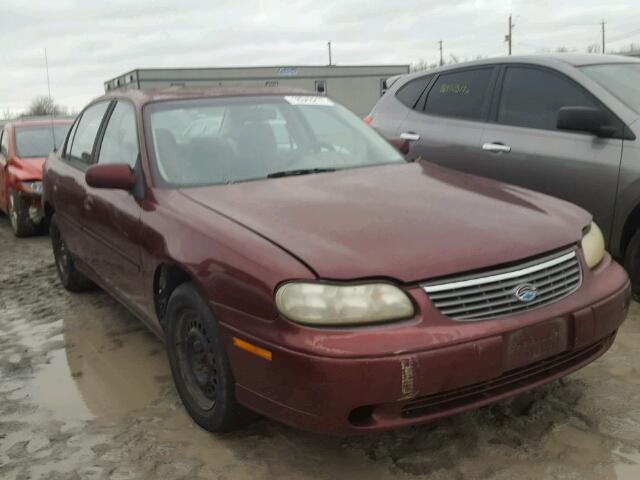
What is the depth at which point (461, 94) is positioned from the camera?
5.41 meters

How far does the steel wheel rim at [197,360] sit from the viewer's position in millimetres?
2793

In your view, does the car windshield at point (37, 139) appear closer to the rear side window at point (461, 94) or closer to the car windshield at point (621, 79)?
the rear side window at point (461, 94)

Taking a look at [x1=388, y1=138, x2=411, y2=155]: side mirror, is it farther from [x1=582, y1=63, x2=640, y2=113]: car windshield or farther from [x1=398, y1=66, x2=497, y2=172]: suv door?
[x1=582, y1=63, x2=640, y2=113]: car windshield

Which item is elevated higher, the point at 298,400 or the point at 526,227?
the point at 526,227

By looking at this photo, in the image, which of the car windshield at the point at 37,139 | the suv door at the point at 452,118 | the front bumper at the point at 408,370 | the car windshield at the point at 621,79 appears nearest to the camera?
the front bumper at the point at 408,370

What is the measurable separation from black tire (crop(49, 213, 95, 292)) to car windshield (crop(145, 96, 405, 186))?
1.96 m

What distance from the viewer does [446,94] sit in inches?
219

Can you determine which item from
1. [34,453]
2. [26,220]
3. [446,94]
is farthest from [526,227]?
[26,220]

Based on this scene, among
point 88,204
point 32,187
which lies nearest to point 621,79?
point 88,204

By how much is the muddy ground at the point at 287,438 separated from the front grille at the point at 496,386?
1.02 ft

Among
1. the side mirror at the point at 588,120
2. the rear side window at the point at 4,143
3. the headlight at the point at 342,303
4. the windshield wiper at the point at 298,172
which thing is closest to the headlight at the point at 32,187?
the rear side window at the point at 4,143

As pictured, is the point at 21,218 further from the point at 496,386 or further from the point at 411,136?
the point at 496,386

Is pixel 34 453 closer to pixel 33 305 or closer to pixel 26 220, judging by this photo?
pixel 33 305

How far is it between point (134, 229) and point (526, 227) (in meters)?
1.87
